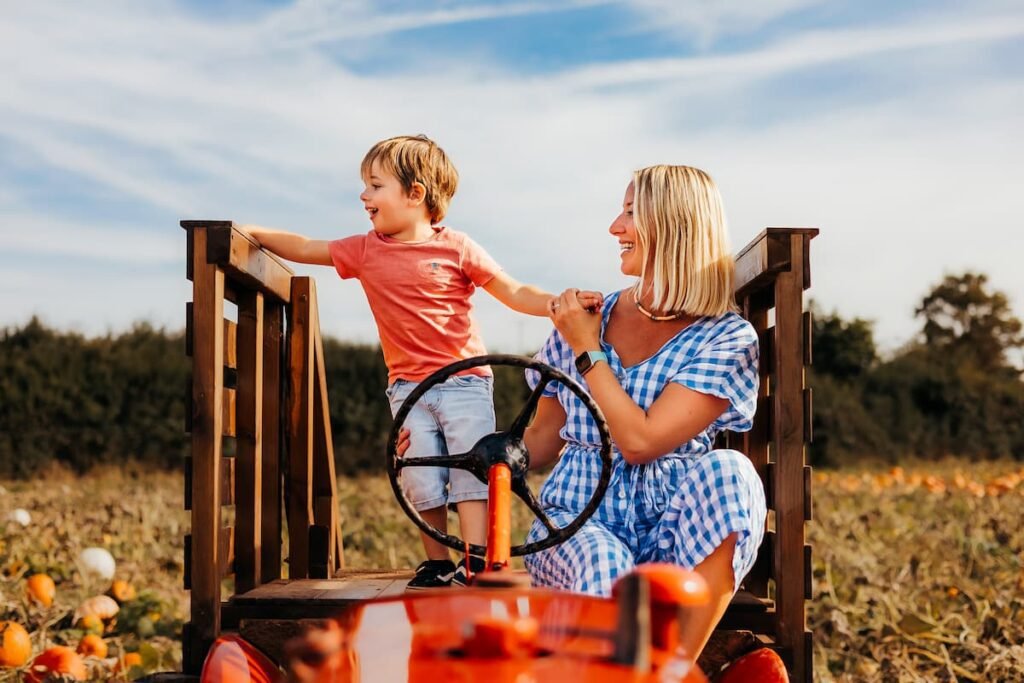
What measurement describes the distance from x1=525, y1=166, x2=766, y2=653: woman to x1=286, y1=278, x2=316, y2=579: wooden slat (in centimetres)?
146

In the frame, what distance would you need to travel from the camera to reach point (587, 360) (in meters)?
2.71

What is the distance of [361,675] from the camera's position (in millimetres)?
1577

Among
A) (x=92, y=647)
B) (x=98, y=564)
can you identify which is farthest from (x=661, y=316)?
(x=98, y=564)

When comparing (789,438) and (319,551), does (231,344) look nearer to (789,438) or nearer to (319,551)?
(319,551)

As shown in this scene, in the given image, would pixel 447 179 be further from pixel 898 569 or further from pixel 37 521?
pixel 37 521

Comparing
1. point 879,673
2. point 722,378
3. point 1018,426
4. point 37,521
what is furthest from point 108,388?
point 1018,426

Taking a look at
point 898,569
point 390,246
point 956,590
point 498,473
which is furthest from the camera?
point 898,569

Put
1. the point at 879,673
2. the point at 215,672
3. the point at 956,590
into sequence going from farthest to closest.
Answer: the point at 956,590 → the point at 879,673 → the point at 215,672

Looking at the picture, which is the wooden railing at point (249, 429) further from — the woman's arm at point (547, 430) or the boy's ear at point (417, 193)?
the woman's arm at point (547, 430)

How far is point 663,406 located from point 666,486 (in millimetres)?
199

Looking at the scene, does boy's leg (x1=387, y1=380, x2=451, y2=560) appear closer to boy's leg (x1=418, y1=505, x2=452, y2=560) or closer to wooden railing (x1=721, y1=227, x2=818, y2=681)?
boy's leg (x1=418, y1=505, x2=452, y2=560)

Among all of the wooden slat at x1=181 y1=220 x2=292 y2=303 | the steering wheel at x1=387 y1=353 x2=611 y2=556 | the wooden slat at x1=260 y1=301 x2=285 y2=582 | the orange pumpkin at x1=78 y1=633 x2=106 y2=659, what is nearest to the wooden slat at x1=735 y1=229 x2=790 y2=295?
the steering wheel at x1=387 y1=353 x2=611 y2=556

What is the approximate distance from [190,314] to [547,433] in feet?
3.38

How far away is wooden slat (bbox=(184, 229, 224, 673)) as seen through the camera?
2987 millimetres
